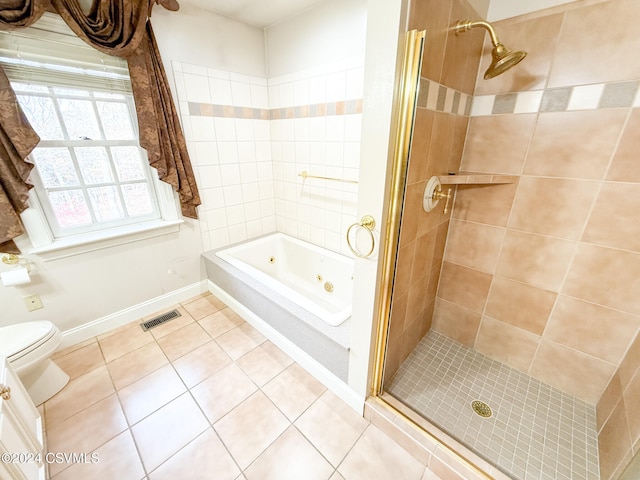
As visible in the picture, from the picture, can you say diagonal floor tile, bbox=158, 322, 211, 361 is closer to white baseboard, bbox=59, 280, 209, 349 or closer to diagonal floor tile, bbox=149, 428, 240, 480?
white baseboard, bbox=59, 280, 209, 349

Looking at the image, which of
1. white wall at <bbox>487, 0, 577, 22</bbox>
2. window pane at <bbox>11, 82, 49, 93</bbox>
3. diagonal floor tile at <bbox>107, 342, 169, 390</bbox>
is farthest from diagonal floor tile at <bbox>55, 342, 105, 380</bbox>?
white wall at <bbox>487, 0, 577, 22</bbox>

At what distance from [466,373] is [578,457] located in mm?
528

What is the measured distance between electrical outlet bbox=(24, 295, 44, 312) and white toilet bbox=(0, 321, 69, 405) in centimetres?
25

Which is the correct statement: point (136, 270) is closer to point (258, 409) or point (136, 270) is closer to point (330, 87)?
point (258, 409)

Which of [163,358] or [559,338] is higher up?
[559,338]

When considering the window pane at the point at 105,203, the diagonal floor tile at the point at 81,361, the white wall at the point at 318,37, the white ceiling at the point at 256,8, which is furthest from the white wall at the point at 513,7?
the diagonal floor tile at the point at 81,361

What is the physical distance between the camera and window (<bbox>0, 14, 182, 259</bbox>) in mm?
1466

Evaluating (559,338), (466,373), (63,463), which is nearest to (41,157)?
(63,463)

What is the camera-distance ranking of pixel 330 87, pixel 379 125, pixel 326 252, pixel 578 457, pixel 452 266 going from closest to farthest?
1. pixel 379 125
2. pixel 578 457
3. pixel 452 266
4. pixel 330 87
5. pixel 326 252

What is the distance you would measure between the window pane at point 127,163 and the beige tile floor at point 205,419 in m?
1.24

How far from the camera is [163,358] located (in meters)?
1.75

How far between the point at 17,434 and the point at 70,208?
1.36 metres

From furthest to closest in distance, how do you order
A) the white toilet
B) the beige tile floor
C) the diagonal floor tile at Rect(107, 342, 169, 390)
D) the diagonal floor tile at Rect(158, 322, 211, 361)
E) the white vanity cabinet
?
the diagonal floor tile at Rect(158, 322, 211, 361)
the diagonal floor tile at Rect(107, 342, 169, 390)
the white toilet
the beige tile floor
the white vanity cabinet

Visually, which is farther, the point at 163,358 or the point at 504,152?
the point at 163,358
